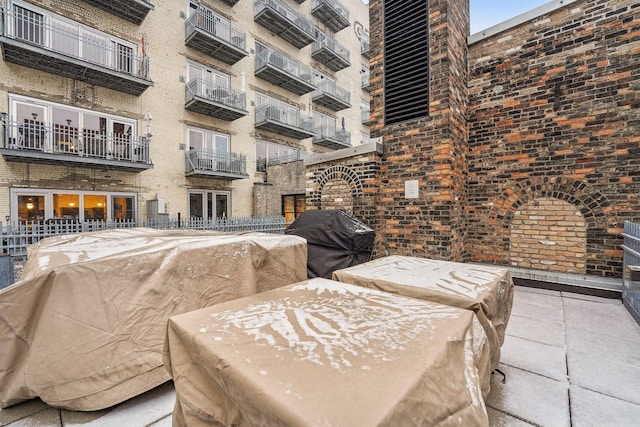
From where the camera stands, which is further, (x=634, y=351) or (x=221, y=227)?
(x=221, y=227)

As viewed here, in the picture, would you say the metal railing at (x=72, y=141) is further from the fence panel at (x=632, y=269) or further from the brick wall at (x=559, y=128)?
the fence panel at (x=632, y=269)

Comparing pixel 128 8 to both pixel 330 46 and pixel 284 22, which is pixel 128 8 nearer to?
pixel 284 22

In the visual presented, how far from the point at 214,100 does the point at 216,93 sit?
86cm

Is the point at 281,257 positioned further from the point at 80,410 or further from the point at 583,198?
the point at 583,198

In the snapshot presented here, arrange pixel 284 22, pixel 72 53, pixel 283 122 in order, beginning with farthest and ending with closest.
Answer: pixel 283 122, pixel 284 22, pixel 72 53

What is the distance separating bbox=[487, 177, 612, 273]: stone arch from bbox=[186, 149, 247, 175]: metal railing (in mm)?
9662

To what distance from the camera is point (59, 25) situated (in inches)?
326

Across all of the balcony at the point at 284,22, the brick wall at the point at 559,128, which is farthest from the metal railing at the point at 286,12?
the brick wall at the point at 559,128

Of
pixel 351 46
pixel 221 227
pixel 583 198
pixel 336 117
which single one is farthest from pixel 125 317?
pixel 351 46

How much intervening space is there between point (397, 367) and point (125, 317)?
6.42 ft

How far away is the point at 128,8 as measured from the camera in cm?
910

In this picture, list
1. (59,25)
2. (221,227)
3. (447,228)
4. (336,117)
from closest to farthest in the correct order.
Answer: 1. (447,228)
2. (221,227)
3. (59,25)
4. (336,117)

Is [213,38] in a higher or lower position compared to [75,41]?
higher

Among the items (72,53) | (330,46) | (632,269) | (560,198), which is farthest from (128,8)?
(632,269)
